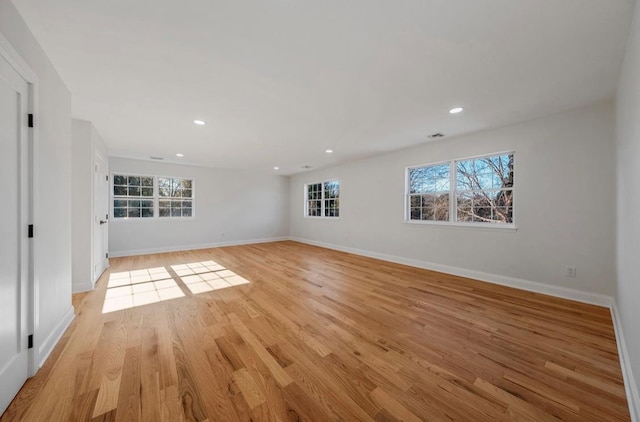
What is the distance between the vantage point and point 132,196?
5.86 metres

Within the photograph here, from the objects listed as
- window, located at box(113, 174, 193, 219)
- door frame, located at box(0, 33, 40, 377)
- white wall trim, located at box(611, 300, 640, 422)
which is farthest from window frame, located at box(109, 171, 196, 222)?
white wall trim, located at box(611, 300, 640, 422)

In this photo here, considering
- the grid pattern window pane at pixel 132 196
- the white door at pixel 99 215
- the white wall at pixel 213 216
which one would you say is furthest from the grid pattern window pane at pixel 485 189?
the grid pattern window pane at pixel 132 196

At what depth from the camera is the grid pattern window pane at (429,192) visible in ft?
14.3

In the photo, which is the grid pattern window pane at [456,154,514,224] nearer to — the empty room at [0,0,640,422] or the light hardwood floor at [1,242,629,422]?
the empty room at [0,0,640,422]

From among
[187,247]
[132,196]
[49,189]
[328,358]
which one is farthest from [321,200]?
[49,189]

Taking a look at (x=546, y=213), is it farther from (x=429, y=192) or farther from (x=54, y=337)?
(x=54, y=337)

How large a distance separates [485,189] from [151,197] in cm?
746

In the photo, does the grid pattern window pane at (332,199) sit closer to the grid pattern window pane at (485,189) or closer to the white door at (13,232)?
the grid pattern window pane at (485,189)

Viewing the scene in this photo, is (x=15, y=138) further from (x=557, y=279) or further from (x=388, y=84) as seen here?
(x=557, y=279)

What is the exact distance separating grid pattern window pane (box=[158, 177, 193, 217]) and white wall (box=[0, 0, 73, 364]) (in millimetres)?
4240

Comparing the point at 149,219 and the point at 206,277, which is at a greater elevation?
the point at 149,219

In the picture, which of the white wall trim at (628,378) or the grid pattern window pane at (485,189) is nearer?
the white wall trim at (628,378)

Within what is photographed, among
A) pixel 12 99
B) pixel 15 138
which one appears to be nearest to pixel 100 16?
pixel 12 99

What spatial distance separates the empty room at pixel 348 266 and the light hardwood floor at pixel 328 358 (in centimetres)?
2
